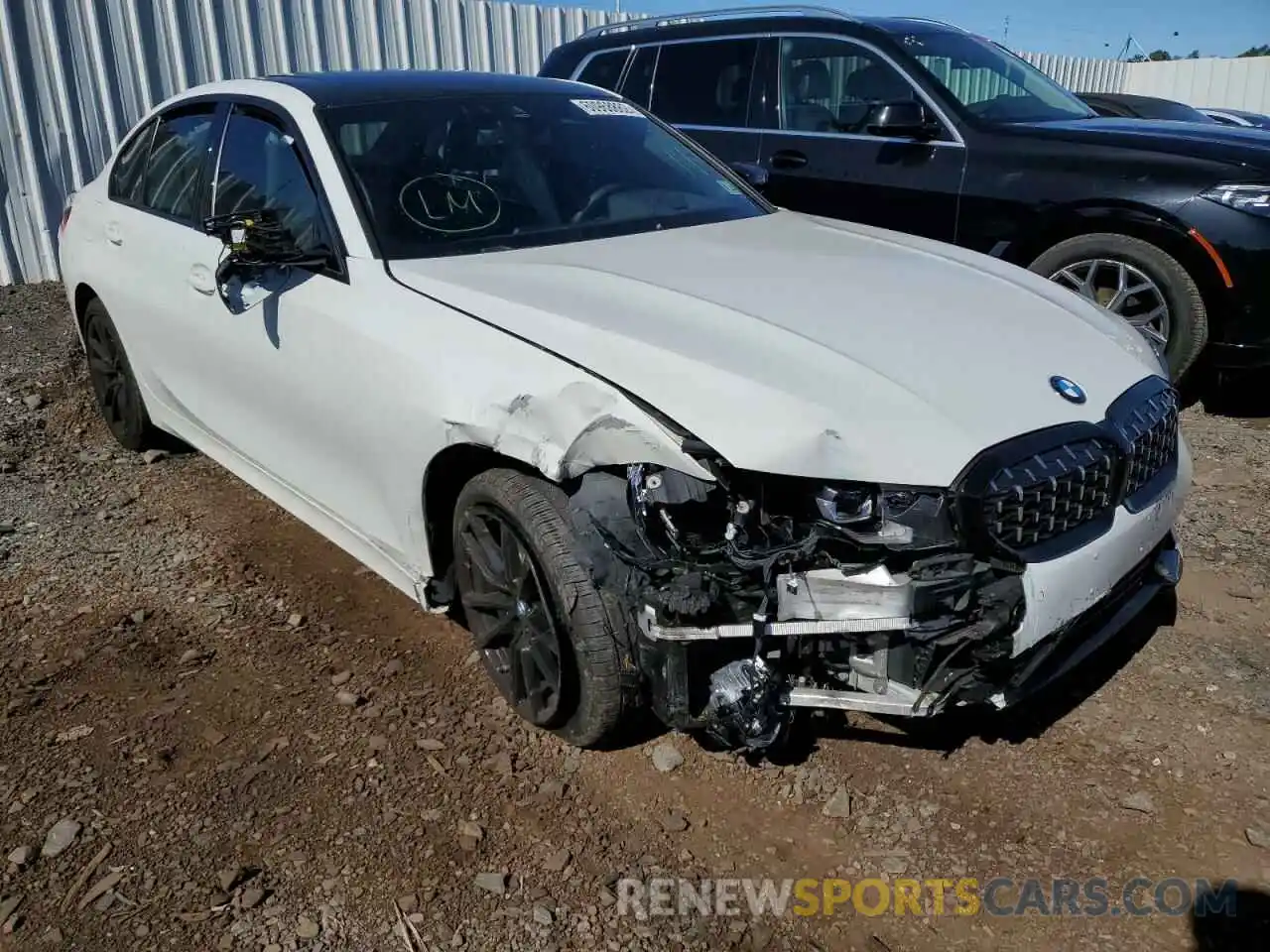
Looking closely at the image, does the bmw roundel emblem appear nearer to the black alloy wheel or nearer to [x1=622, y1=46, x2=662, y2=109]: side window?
the black alloy wheel

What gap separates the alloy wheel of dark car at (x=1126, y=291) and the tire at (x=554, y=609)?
11.4 ft

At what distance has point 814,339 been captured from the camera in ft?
8.14

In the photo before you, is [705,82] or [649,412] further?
[705,82]

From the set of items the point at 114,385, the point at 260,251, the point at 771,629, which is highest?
the point at 260,251

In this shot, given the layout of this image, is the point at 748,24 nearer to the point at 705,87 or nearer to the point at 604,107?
the point at 705,87

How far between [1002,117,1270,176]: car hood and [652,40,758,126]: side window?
1710 millimetres

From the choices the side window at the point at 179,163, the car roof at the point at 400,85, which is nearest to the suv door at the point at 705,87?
the car roof at the point at 400,85

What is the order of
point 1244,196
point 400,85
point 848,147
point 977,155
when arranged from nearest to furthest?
point 400,85
point 1244,196
point 977,155
point 848,147

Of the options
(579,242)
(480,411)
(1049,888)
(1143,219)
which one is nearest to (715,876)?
(1049,888)

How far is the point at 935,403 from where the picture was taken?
229 cm

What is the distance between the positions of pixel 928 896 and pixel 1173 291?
370cm

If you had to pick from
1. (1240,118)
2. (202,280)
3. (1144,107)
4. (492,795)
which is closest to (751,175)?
(202,280)

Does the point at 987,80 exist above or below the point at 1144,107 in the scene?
above

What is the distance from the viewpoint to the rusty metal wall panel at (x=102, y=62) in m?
8.00
